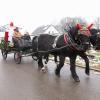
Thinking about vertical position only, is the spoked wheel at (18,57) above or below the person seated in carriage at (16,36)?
below

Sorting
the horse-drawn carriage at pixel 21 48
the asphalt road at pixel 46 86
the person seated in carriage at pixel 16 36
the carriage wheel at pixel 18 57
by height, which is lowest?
the asphalt road at pixel 46 86

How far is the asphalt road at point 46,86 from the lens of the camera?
21.0 feet

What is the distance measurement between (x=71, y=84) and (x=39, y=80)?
1.17m

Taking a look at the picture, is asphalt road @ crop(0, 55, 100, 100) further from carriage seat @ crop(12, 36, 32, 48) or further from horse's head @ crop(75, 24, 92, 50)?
carriage seat @ crop(12, 36, 32, 48)

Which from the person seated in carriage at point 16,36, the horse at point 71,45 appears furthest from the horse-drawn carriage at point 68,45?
the person seated in carriage at point 16,36

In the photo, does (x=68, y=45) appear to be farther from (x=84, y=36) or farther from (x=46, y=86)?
(x=46, y=86)

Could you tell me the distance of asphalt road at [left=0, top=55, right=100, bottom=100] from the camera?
6.39 m

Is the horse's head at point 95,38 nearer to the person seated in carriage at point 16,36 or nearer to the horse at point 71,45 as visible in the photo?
the horse at point 71,45

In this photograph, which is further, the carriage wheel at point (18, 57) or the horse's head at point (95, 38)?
the carriage wheel at point (18, 57)

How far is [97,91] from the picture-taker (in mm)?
6754

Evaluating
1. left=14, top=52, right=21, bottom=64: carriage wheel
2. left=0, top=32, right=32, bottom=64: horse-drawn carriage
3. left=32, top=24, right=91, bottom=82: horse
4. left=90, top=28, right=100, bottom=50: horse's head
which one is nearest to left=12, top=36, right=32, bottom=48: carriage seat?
left=0, top=32, right=32, bottom=64: horse-drawn carriage

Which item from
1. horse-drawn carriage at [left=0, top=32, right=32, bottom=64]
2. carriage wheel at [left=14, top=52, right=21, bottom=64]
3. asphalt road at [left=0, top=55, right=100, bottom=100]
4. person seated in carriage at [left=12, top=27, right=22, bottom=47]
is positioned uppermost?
person seated in carriage at [left=12, top=27, right=22, bottom=47]

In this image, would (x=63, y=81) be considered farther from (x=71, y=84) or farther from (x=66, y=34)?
(x=66, y=34)

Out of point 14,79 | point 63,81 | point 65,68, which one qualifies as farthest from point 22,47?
→ point 63,81
